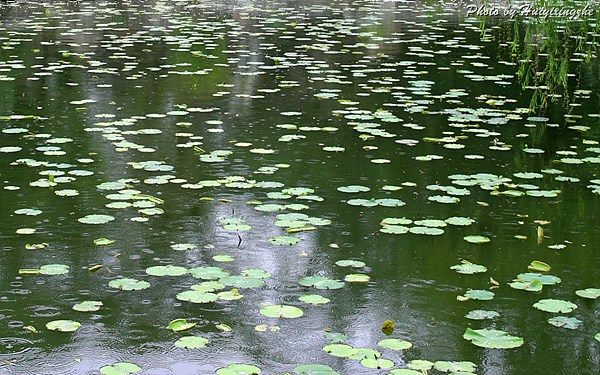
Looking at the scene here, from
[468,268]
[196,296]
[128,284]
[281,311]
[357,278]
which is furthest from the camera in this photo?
[468,268]

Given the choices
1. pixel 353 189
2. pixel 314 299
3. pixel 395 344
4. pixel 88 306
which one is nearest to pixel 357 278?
pixel 314 299

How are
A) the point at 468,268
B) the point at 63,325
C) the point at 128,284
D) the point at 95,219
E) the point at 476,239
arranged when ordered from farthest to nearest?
the point at 95,219, the point at 476,239, the point at 468,268, the point at 128,284, the point at 63,325

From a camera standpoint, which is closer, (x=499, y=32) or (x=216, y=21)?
(x=499, y=32)

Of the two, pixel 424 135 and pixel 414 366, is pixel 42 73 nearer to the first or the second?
pixel 424 135

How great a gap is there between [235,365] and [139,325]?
48cm

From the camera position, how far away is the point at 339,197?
15.5ft

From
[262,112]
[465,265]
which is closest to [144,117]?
[262,112]

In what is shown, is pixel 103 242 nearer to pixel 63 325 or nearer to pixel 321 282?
pixel 63 325

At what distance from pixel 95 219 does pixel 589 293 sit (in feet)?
7.60

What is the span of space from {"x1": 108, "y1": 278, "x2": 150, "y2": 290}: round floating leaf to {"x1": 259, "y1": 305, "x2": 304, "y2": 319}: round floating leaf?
52cm

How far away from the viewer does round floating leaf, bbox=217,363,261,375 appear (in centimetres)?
278

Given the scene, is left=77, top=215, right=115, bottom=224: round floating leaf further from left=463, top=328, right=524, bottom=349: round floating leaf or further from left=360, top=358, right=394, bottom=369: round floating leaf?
left=463, top=328, right=524, bottom=349: round floating leaf

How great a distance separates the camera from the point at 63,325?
3.11m

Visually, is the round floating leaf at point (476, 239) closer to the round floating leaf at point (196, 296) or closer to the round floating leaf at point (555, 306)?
the round floating leaf at point (555, 306)
